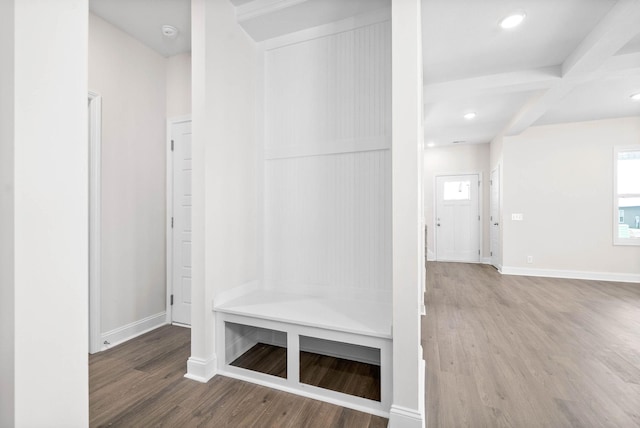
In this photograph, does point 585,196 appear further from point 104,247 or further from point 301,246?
point 104,247

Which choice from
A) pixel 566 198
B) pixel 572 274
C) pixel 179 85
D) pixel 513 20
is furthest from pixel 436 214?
pixel 179 85

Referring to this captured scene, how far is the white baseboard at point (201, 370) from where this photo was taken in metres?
1.97

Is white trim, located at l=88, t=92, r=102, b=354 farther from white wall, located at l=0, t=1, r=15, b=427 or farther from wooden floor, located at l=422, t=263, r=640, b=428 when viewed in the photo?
wooden floor, located at l=422, t=263, r=640, b=428

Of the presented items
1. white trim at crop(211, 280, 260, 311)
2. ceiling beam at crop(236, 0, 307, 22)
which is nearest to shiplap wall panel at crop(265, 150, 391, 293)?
A: white trim at crop(211, 280, 260, 311)

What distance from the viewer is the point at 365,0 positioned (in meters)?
2.06

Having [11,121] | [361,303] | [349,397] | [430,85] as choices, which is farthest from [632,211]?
[11,121]

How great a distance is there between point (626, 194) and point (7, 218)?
22.7 ft

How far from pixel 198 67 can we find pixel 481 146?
6465 mm

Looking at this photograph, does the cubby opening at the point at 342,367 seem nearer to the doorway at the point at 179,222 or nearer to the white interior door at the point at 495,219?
the doorway at the point at 179,222

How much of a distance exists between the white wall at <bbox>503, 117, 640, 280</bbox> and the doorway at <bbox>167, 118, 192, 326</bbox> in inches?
209

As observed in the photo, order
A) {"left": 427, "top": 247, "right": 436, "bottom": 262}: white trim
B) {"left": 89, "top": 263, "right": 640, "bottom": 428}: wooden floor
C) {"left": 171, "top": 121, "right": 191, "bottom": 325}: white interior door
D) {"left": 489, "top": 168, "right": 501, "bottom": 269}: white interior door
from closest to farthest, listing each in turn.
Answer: {"left": 89, "top": 263, "right": 640, "bottom": 428}: wooden floor, {"left": 171, "top": 121, "right": 191, "bottom": 325}: white interior door, {"left": 489, "top": 168, "right": 501, "bottom": 269}: white interior door, {"left": 427, "top": 247, "right": 436, "bottom": 262}: white trim

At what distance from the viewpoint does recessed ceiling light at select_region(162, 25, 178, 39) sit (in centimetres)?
251

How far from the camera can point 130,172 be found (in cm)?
265

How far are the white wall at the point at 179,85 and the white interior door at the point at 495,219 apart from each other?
219 inches
